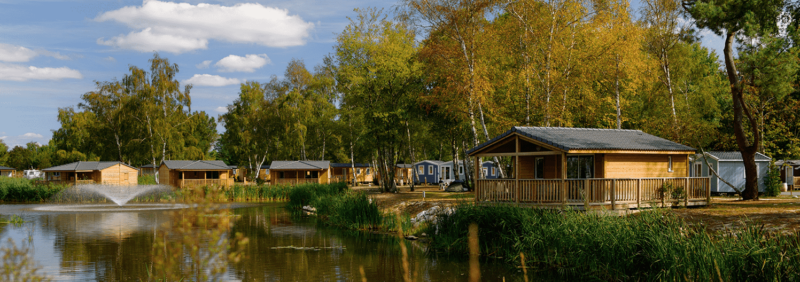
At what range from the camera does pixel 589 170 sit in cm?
2172

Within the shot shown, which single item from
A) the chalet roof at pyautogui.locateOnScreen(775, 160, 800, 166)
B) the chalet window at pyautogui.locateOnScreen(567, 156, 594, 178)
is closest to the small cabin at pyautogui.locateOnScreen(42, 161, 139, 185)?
the chalet window at pyautogui.locateOnScreen(567, 156, 594, 178)

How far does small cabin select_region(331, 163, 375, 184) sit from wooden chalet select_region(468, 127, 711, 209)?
40.1m

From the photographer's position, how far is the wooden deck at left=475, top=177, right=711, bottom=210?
19.2 metres

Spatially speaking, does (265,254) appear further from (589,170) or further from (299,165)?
(299,165)

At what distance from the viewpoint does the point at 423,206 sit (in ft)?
83.4

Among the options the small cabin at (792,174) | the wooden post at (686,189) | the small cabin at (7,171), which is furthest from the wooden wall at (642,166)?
the small cabin at (7,171)

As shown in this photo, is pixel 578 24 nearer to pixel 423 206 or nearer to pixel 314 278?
pixel 423 206

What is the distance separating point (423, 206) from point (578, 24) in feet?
38.9

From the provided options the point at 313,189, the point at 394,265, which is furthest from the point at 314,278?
the point at 313,189

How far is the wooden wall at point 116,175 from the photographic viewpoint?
49.2 meters

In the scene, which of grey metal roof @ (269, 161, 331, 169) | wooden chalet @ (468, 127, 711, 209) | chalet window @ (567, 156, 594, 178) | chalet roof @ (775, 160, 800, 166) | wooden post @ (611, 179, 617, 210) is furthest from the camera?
grey metal roof @ (269, 161, 331, 169)

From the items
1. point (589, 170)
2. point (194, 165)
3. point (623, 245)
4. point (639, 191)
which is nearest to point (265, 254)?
point (623, 245)

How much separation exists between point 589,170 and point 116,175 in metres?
42.6

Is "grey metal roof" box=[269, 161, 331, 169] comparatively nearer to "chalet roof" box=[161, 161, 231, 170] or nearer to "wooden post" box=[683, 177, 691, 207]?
"chalet roof" box=[161, 161, 231, 170]
